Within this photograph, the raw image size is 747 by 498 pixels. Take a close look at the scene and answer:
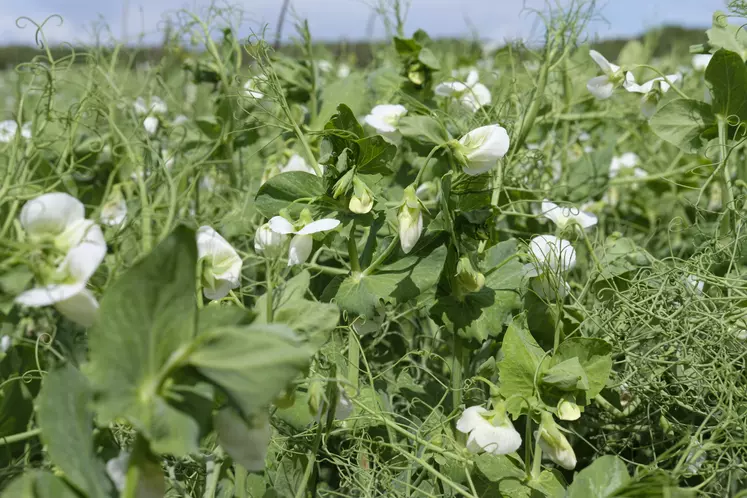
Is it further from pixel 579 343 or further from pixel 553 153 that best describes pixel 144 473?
pixel 553 153

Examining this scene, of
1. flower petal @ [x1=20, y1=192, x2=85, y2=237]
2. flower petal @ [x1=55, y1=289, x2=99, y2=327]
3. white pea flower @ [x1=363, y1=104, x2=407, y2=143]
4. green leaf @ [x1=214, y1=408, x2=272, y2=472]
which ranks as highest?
flower petal @ [x1=20, y1=192, x2=85, y2=237]

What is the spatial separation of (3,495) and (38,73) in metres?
0.56

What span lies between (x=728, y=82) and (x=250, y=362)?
0.71 meters

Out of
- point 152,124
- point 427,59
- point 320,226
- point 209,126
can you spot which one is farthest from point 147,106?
point 320,226

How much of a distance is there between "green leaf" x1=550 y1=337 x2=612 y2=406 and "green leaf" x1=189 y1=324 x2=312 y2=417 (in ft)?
1.16

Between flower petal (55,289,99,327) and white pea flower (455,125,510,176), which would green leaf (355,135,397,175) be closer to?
white pea flower (455,125,510,176)

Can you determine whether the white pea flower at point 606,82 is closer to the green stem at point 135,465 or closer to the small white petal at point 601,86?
the small white petal at point 601,86

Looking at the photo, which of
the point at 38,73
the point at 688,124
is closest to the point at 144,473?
the point at 38,73

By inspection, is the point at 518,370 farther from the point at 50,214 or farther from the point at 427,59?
the point at 427,59

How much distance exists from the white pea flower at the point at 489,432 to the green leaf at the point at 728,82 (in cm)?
50

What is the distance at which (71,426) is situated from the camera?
0.42m

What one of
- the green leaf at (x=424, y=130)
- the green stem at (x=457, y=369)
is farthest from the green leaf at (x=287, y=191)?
the green stem at (x=457, y=369)

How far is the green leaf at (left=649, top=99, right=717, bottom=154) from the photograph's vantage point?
2.88 feet

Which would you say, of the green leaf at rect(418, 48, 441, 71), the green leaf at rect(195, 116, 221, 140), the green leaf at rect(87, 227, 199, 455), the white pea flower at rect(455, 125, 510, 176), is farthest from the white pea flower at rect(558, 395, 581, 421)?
the green leaf at rect(195, 116, 221, 140)
